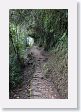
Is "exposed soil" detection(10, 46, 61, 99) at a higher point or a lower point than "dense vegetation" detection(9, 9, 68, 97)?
lower

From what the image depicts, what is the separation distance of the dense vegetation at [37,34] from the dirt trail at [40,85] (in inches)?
2.6

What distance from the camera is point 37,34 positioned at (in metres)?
11.8

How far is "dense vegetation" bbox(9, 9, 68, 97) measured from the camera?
11812 millimetres

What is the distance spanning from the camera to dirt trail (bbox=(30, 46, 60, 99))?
11805mm

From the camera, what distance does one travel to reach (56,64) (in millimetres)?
11805

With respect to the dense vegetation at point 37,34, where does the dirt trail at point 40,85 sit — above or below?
below

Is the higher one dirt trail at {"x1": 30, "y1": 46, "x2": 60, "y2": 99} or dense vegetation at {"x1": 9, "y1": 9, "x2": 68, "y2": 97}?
dense vegetation at {"x1": 9, "y1": 9, "x2": 68, "y2": 97}

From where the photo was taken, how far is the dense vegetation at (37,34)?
11812 millimetres

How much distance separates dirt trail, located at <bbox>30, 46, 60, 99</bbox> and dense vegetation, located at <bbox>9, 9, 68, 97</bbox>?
7 centimetres

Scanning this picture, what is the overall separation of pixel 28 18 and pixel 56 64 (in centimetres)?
50

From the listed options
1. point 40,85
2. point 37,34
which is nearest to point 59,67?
point 40,85
